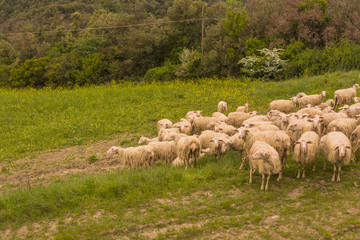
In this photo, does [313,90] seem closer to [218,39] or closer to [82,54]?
[218,39]

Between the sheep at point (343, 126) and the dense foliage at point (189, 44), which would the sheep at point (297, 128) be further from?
the dense foliage at point (189, 44)

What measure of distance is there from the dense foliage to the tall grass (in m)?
4.51

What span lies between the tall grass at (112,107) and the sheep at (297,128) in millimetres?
7786

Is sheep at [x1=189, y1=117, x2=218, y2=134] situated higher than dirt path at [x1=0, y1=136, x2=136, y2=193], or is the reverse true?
sheep at [x1=189, y1=117, x2=218, y2=134]

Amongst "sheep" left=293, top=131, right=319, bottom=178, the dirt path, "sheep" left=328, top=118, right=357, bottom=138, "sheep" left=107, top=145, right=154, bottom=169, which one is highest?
"sheep" left=328, top=118, right=357, bottom=138

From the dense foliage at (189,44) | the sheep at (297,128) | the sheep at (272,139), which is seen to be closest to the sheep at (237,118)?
the sheep at (297,128)

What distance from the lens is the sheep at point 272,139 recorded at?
10.5 m

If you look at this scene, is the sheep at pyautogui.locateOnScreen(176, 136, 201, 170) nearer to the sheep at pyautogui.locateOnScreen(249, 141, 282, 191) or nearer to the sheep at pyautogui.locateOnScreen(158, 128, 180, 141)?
the sheep at pyautogui.locateOnScreen(158, 128, 180, 141)

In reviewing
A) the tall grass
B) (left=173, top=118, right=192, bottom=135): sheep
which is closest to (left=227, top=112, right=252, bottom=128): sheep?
(left=173, top=118, right=192, bottom=135): sheep

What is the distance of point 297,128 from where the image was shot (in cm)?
1166

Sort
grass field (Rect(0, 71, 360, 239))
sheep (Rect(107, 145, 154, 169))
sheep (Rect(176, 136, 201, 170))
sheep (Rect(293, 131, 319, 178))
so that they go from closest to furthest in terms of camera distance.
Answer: grass field (Rect(0, 71, 360, 239)), sheep (Rect(293, 131, 319, 178)), sheep (Rect(176, 136, 201, 170)), sheep (Rect(107, 145, 154, 169))

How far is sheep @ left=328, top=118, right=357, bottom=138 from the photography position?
11690mm

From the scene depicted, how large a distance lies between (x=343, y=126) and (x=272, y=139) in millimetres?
3020

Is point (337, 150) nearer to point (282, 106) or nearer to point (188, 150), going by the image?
point (188, 150)
